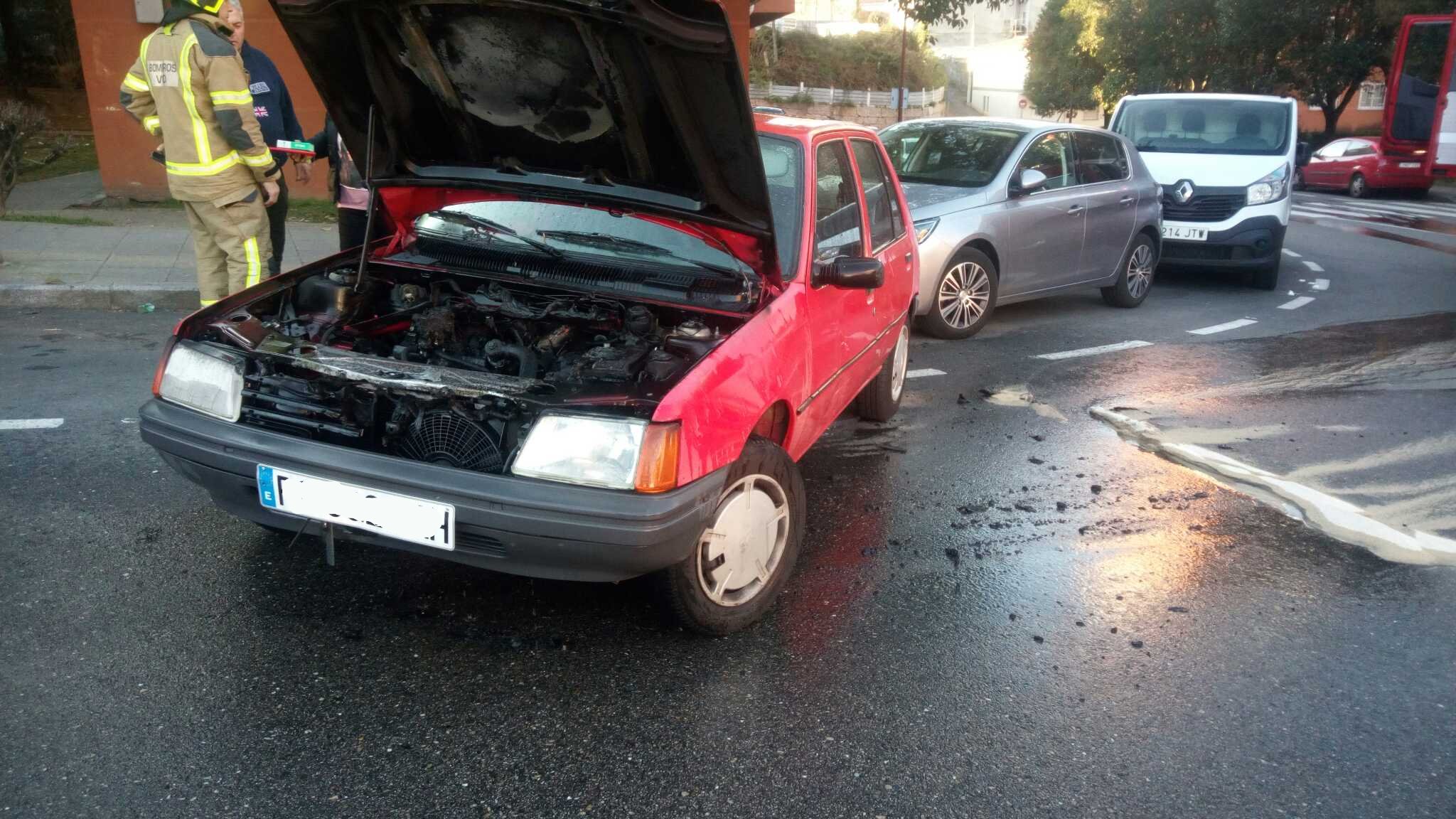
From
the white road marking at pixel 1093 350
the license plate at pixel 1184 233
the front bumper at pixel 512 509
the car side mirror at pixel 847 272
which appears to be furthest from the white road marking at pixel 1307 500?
the license plate at pixel 1184 233

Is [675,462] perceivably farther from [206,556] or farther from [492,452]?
[206,556]

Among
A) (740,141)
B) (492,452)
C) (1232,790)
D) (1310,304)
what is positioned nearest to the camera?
(1232,790)

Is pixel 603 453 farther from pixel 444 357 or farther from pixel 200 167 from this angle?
pixel 200 167

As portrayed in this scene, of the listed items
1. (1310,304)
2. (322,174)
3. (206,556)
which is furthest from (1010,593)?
(322,174)

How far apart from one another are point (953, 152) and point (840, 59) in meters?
46.6

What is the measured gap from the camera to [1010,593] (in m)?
3.93

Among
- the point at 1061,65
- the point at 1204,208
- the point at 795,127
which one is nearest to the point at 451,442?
the point at 795,127

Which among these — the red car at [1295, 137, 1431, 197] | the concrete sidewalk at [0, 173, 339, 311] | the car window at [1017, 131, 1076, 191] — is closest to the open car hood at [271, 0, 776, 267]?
the concrete sidewalk at [0, 173, 339, 311]

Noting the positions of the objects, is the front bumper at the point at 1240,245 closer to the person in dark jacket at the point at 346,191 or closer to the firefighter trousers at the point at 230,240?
the person in dark jacket at the point at 346,191

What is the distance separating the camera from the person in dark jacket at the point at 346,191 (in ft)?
21.7

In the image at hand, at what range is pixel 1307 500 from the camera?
5.00 meters

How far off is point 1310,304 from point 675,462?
899 cm

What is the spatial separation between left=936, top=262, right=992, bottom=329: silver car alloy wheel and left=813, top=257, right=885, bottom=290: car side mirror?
3.91 m

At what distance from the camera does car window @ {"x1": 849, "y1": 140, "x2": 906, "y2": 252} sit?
495 cm
